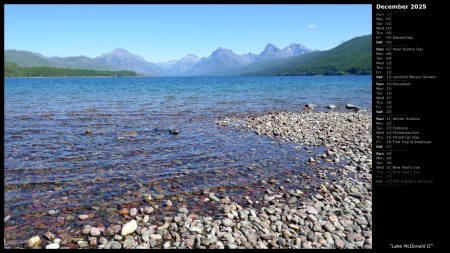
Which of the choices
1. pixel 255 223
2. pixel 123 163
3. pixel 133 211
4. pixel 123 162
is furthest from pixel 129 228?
pixel 123 162

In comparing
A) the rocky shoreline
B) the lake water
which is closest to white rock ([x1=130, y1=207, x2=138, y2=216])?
the rocky shoreline

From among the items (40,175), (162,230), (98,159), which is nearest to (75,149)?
(98,159)

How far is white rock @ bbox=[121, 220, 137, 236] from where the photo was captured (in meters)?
7.94

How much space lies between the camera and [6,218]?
8727mm

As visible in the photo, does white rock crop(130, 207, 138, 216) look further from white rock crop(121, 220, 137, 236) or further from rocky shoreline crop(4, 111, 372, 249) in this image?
white rock crop(121, 220, 137, 236)

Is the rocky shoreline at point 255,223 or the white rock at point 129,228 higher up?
the white rock at point 129,228

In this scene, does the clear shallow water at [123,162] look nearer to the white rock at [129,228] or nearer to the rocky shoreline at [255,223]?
the rocky shoreline at [255,223]

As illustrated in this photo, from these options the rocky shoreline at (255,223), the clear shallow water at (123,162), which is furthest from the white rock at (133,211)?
the clear shallow water at (123,162)

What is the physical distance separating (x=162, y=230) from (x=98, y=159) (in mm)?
8210

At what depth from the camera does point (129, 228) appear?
26.5 feet

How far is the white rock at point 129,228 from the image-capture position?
26.0 ft

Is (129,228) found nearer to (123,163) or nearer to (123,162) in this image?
(123,163)
